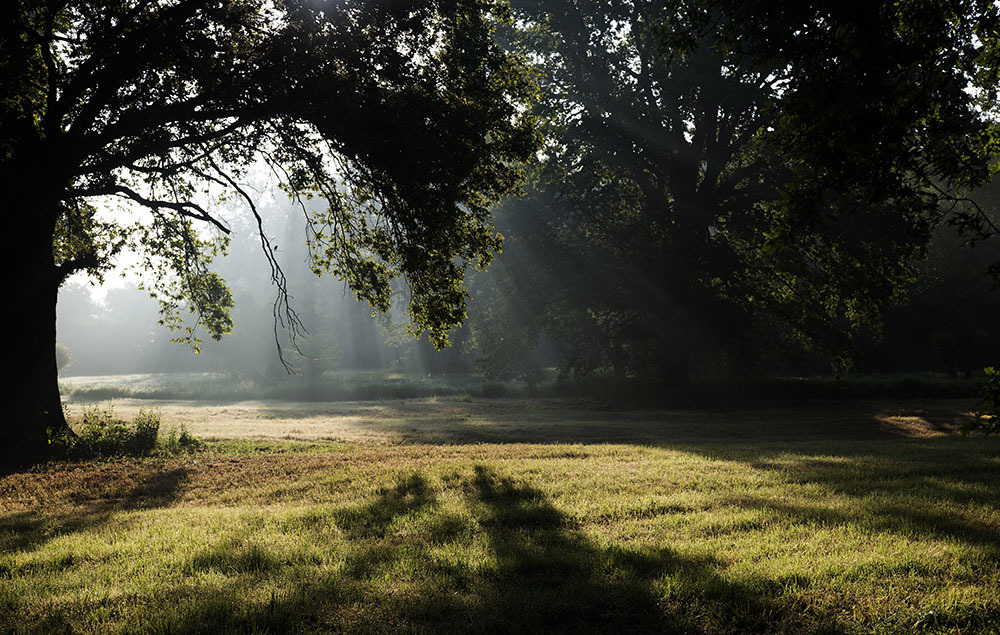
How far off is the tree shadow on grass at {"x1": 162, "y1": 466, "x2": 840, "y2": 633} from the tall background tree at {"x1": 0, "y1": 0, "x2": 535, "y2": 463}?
7.21 metres

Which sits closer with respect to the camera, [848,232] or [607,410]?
[848,232]

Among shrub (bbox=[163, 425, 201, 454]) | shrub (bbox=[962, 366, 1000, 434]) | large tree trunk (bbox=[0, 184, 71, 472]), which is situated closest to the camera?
shrub (bbox=[962, 366, 1000, 434])

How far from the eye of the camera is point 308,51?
37.2 feet

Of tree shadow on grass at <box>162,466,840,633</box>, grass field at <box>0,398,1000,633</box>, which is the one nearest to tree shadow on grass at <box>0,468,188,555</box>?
grass field at <box>0,398,1000,633</box>

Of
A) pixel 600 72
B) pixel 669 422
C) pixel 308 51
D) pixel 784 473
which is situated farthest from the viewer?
pixel 600 72

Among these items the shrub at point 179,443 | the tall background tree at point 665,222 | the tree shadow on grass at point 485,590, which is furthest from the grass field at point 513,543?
the tall background tree at point 665,222

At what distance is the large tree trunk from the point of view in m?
12.4

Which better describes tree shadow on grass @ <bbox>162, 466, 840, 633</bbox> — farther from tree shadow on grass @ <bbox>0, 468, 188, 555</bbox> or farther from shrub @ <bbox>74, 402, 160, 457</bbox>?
shrub @ <bbox>74, 402, 160, 457</bbox>

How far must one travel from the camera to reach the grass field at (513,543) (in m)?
4.20

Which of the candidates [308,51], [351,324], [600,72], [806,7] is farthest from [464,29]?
[351,324]

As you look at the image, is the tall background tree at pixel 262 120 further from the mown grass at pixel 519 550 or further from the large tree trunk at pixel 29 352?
the mown grass at pixel 519 550

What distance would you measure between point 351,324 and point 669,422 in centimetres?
5632

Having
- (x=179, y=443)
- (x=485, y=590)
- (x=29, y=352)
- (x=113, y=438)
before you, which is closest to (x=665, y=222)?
(x=179, y=443)

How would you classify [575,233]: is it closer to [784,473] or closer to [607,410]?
[607,410]
